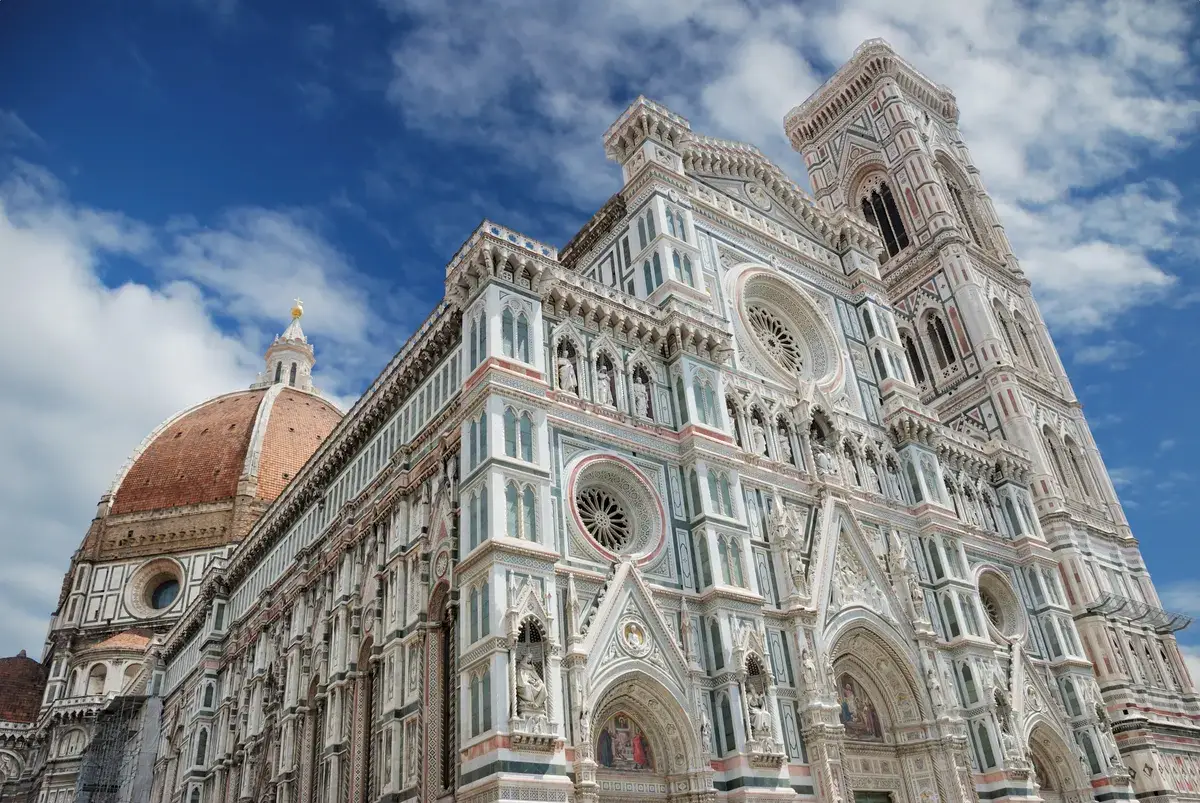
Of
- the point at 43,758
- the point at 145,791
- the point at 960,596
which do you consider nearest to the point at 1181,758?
the point at 960,596

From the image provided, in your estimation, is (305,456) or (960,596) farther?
(305,456)

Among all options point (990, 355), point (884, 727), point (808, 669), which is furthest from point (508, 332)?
point (990, 355)

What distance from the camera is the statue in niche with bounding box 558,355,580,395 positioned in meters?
24.6

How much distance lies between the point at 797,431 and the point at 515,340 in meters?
10.5

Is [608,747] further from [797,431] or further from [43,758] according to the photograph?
Answer: [43,758]

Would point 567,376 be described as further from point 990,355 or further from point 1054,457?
point 1054,457

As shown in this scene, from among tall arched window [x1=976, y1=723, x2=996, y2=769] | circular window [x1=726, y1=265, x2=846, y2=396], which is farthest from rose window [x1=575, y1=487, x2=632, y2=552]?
tall arched window [x1=976, y1=723, x2=996, y2=769]

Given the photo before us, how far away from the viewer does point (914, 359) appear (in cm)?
4684

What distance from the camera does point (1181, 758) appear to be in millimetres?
35219

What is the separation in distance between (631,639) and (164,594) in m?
52.1

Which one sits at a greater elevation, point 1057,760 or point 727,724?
point 727,724

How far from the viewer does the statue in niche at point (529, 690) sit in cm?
1881

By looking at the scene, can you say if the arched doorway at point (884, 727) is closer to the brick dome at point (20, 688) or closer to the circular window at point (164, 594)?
the circular window at point (164, 594)

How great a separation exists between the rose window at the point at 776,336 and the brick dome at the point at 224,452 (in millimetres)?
39920
